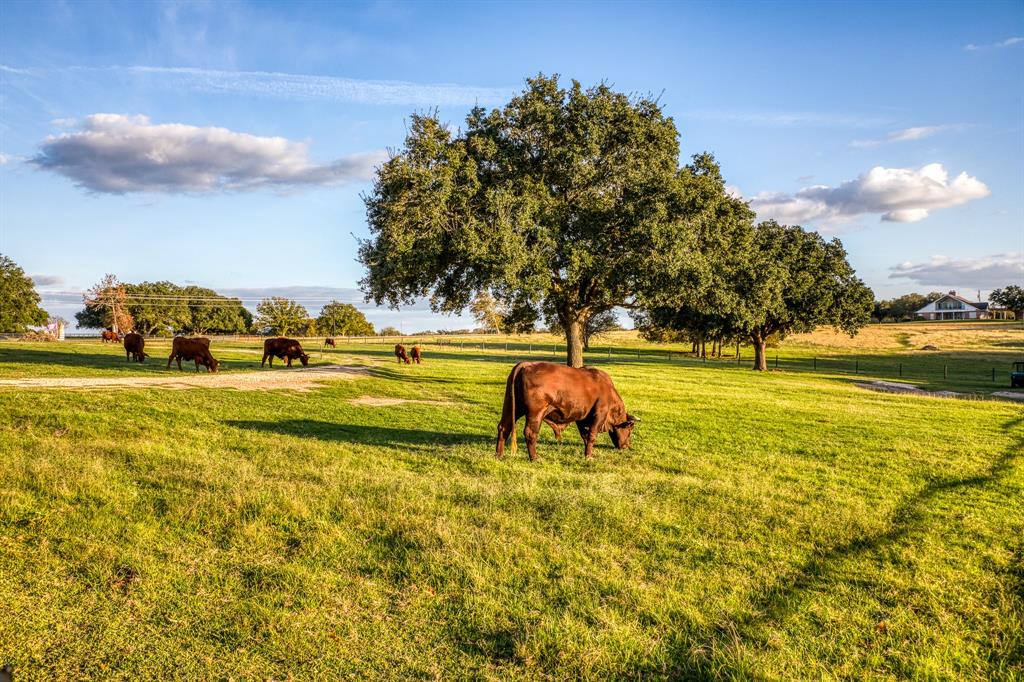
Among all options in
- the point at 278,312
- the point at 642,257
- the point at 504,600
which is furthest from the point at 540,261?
the point at 278,312

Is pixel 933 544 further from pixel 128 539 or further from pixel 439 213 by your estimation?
pixel 439 213

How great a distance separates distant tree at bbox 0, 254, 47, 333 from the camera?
261 ft

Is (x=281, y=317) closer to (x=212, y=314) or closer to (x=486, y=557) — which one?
(x=212, y=314)

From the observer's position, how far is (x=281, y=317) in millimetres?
126188

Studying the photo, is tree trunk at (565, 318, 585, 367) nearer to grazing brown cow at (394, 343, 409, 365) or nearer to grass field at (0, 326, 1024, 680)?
grass field at (0, 326, 1024, 680)

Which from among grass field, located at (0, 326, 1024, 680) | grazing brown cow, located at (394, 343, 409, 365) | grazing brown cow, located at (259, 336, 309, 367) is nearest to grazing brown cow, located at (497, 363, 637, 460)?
grass field, located at (0, 326, 1024, 680)

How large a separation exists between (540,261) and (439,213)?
4736 millimetres

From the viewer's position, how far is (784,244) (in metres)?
50.2

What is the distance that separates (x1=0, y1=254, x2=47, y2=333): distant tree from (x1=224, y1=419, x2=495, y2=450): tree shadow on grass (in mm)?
92680

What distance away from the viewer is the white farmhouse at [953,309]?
586ft

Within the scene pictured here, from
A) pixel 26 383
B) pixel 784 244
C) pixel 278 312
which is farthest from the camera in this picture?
pixel 278 312

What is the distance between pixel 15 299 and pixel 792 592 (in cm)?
10821

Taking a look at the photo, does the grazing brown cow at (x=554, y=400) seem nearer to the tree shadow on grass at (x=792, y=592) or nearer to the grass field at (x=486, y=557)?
the grass field at (x=486, y=557)

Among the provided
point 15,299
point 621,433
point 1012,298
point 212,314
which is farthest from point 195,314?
point 1012,298
